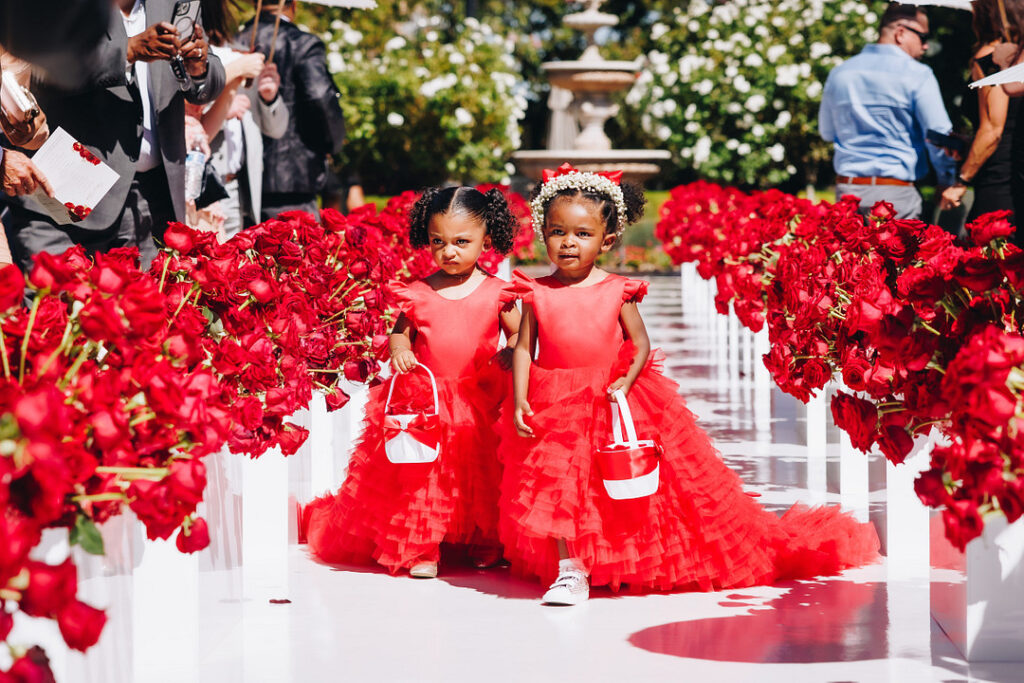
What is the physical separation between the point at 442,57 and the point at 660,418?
17236 mm

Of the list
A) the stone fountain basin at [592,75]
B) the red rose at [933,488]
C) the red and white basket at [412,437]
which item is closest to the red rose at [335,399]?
the red and white basket at [412,437]

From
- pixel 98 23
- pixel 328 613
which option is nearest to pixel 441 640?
pixel 328 613

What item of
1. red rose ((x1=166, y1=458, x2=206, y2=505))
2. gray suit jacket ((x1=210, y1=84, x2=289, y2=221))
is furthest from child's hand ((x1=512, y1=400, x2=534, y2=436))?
gray suit jacket ((x1=210, y1=84, x2=289, y2=221))

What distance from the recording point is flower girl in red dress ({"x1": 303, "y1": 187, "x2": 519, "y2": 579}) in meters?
5.01

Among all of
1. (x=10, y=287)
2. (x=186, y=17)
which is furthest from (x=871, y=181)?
(x=10, y=287)

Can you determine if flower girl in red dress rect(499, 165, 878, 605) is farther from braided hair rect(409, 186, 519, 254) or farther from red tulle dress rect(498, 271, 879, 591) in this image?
braided hair rect(409, 186, 519, 254)

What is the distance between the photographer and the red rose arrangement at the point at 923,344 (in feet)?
9.61

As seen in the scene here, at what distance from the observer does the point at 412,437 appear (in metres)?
4.93

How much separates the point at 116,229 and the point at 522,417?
69.0 inches

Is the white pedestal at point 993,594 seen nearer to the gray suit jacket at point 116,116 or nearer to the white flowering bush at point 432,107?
the gray suit jacket at point 116,116

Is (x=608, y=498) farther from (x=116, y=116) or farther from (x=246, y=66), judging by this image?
(x=246, y=66)

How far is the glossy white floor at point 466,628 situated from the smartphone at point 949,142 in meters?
3.42

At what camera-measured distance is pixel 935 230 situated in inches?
156

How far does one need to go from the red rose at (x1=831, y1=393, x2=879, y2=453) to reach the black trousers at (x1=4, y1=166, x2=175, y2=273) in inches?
89.3
